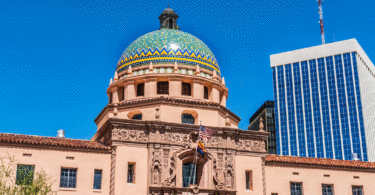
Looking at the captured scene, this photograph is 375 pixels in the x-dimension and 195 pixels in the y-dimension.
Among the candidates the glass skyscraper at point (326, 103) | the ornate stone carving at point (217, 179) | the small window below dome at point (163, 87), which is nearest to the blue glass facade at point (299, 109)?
the glass skyscraper at point (326, 103)

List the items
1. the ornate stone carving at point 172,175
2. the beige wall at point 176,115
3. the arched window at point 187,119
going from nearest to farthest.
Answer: the ornate stone carving at point 172,175 → the beige wall at point 176,115 → the arched window at point 187,119

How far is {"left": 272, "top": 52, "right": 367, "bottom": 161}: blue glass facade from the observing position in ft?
348

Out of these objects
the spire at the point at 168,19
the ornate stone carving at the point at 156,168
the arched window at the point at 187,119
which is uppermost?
the spire at the point at 168,19

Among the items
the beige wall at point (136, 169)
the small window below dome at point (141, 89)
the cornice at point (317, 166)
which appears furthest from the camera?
the small window below dome at point (141, 89)

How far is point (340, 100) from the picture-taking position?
107500 mm

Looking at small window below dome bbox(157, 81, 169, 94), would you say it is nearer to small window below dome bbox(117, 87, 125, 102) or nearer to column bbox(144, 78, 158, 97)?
column bbox(144, 78, 158, 97)

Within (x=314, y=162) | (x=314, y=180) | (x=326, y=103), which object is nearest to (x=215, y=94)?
(x=314, y=162)

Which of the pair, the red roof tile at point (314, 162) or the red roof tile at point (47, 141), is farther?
the red roof tile at point (314, 162)

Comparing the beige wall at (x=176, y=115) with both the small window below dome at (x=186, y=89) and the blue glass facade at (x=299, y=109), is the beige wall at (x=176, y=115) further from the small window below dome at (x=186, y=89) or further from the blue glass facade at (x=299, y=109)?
the blue glass facade at (x=299, y=109)

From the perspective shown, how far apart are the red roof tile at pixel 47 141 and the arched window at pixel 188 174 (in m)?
6.21

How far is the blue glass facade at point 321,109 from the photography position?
348ft

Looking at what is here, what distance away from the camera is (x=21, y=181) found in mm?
32562

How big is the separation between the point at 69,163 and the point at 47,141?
220 centimetres

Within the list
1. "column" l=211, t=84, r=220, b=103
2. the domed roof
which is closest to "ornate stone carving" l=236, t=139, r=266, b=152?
"column" l=211, t=84, r=220, b=103
